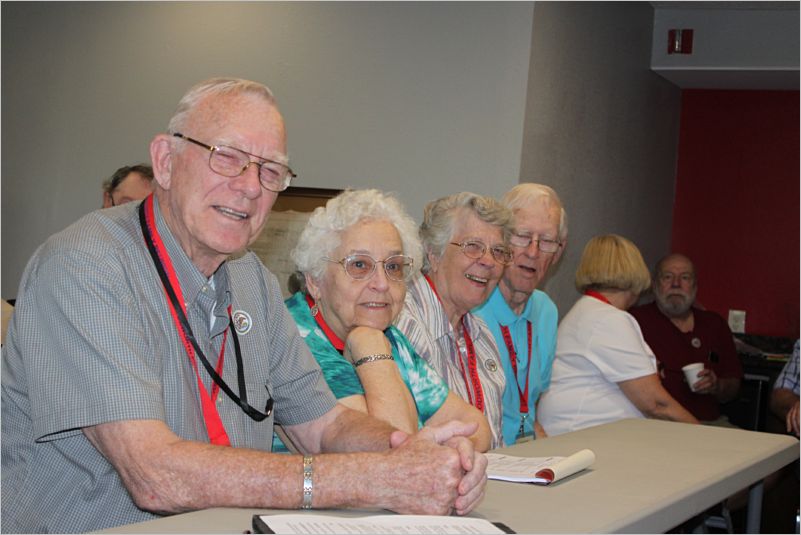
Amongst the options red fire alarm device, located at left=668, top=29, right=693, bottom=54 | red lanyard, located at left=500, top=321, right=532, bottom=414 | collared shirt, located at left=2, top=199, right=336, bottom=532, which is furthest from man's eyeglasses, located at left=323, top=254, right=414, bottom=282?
red fire alarm device, located at left=668, top=29, right=693, bottom=54

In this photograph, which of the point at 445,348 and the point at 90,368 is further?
the point at 445,348

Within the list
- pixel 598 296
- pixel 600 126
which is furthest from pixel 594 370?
pixel 600 126

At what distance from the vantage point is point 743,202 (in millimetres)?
6430

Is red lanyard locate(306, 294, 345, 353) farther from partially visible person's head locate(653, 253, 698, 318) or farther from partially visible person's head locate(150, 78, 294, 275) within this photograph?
partially visible person's head locate(653, 253, 698, 318)

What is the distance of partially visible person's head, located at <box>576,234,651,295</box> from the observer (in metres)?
4.04

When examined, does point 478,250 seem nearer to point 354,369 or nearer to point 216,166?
point 354,369

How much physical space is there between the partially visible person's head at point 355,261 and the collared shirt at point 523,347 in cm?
79

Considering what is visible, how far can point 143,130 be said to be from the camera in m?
5.17

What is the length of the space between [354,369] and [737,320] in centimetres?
452

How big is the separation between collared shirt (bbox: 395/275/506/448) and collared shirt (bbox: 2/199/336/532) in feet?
3.40

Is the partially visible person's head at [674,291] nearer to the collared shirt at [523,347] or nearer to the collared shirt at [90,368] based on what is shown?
the collared shirt at [523,347]

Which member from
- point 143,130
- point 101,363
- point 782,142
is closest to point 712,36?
point 782,142

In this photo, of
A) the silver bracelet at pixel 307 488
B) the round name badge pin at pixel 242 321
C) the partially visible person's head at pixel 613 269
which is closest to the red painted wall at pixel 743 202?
the partially visible person's head at pixel 613 269

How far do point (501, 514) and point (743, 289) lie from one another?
16.9 ft
